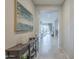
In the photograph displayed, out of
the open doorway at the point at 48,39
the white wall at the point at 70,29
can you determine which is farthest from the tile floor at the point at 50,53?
the white wall at the point at 70,29

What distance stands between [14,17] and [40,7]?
5414mm

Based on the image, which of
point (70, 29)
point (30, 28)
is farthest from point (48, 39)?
point (70, 29)

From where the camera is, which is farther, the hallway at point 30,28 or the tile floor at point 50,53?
the tile floor at point 50,53

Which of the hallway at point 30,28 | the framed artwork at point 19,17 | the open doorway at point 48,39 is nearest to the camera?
the hallway at point 30,28

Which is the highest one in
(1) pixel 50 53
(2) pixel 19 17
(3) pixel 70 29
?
(2) pixel 19 17

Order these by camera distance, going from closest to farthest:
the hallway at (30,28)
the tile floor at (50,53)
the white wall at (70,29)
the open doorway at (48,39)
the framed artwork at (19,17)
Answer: the hallway at (30,28) → the framed artwork at (19,17) → the white wall at (70,29) → the tile floor at (50,53) → the open doorway at (48,39)

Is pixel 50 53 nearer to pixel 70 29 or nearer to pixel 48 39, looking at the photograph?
pixel 70 29

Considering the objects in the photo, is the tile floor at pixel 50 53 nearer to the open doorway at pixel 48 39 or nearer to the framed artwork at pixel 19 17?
the open doorway at pixel 48 39

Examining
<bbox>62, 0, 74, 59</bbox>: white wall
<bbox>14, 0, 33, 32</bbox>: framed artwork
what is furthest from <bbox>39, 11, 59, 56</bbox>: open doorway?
<bbox>14, 0, 33, 32</bbox>: framed artwork

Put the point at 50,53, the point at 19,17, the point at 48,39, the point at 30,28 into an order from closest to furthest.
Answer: the point at 19,17, the point at 30,28, the point at 50,53, the point at 48,39

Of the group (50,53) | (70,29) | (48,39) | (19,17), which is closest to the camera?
(19,17)

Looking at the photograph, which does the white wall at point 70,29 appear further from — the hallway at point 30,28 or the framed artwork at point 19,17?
the framed artwork at point 19,17

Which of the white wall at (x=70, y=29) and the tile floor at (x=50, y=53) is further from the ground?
the white wall at (x=70, y=29)
